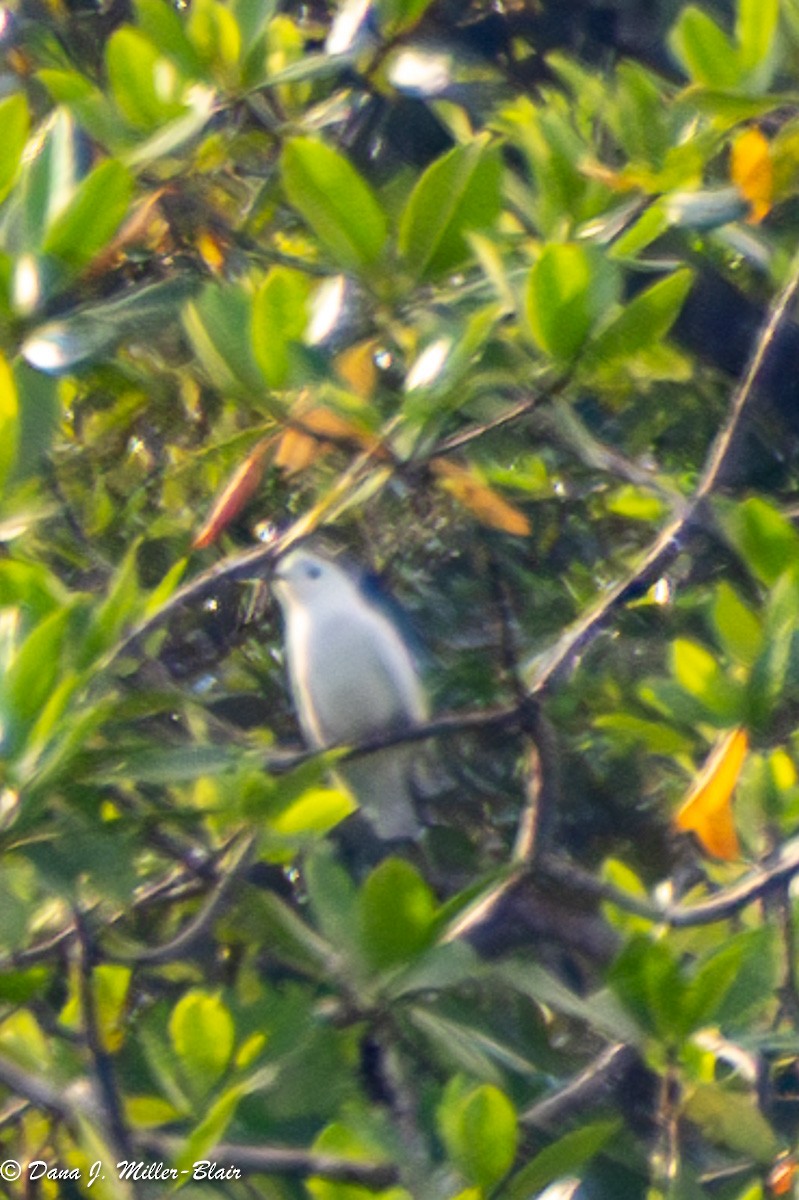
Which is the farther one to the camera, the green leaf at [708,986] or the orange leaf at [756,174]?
the orange leaf at [756,174]

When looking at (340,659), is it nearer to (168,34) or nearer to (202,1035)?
(168,34)

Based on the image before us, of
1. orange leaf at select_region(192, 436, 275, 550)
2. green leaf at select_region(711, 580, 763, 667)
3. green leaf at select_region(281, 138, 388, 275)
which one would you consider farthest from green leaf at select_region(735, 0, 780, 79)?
orange leaf at select_region(192, 436, 275, 550)

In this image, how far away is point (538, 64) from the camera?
2.89 metres

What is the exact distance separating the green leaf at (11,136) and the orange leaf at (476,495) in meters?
0.57

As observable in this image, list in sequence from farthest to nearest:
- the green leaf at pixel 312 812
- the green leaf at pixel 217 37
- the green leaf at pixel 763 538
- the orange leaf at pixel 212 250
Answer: the orange leaf at pixel 212 250 → the green leaf at pixel 217 37 → the green leaf at pixel 763 538 → the green leaf at pixel 312 812

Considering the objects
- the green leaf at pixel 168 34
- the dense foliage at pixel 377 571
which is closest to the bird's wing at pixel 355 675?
the dense foliage at pixel 377 571

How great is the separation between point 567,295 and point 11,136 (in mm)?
623

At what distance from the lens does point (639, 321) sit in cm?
160

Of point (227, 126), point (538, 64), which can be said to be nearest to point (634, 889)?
point (227, 126)

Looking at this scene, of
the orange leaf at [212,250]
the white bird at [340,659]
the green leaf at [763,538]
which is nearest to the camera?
the green leaf at [763,538]

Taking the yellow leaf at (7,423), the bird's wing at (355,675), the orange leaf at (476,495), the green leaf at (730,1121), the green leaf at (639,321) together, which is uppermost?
the yellow leaf at (7,423)

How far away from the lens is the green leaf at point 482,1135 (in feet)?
4.40

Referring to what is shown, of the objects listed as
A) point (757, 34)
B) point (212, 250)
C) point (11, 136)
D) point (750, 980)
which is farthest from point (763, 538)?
point (212, 250)

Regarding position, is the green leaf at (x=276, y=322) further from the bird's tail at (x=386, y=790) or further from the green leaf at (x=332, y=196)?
the bird's tail at (x=386, y=790)
